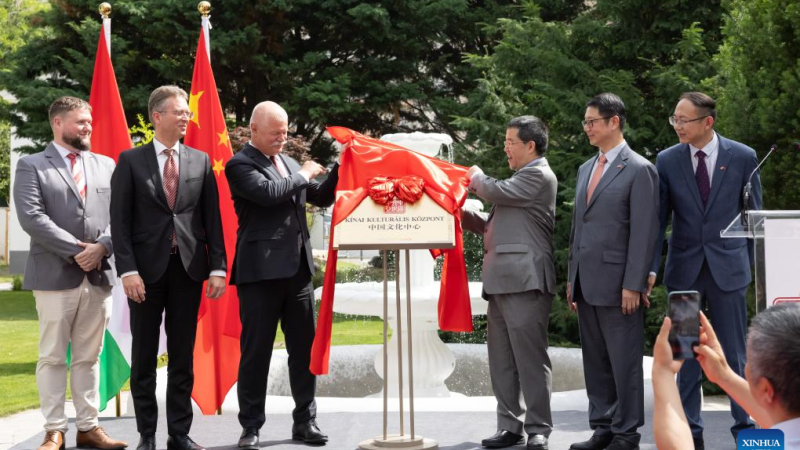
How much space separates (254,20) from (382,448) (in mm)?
12548

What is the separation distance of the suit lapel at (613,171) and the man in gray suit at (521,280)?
0.22m

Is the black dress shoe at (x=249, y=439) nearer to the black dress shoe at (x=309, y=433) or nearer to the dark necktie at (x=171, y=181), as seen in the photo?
the black dress shoe at (x=309, y=433)

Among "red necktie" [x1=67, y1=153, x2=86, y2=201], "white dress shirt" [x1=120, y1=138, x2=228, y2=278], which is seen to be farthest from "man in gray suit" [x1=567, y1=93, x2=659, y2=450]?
"red necktie" [x1=67, y1=153, x2=86, y2=201]

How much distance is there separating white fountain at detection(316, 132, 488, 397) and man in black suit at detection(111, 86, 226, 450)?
1.50 meters

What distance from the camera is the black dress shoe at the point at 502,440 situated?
4.83 metres

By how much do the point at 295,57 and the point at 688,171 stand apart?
1254cm

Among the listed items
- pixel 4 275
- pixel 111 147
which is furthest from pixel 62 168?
pixel 4 275

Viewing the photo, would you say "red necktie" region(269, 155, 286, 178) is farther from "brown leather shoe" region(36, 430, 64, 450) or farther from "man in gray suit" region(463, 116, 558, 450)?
"brown leather shoe" region(36, 430, 64, 450)

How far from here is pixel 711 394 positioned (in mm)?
8125

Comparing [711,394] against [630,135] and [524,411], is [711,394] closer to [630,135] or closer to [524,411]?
[630,135]

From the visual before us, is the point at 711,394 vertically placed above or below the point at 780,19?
below

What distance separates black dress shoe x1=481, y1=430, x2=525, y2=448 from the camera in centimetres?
483

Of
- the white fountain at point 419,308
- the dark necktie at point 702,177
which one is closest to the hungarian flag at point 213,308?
the white fountain at point 419,308

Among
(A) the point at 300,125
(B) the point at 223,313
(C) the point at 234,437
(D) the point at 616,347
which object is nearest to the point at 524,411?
(D) the point at 616,347
